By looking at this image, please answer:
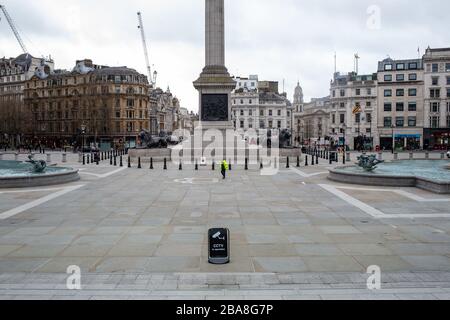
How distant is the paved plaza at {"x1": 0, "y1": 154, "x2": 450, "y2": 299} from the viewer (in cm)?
928

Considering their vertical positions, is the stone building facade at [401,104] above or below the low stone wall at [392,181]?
above

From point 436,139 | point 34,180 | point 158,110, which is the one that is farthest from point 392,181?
point 158,110

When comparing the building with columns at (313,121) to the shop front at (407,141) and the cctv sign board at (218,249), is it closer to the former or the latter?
the shop front at (407,141)

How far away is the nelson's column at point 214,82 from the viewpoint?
49562 millimetres

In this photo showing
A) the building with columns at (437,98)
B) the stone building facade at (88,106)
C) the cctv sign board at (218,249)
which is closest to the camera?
the cctv sign board at (218,249)

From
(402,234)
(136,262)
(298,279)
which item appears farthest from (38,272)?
(402,234)

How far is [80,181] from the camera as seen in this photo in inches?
1134

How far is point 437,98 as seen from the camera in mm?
85625

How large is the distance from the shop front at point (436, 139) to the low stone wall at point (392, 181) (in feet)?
217

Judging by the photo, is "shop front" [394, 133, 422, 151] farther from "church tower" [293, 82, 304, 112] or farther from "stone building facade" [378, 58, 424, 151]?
"church tower" [293, 82, 304, 112]

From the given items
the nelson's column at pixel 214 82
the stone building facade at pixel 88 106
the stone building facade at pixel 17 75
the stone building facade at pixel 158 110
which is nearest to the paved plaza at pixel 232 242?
the nelson's column at pixel 214 82

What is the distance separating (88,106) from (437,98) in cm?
7083

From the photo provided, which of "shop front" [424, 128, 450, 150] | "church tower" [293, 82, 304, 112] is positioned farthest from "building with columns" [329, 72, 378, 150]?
"church tower" [293, 82, 304, 112]

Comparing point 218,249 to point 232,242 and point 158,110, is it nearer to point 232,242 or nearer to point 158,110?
point 232,242
